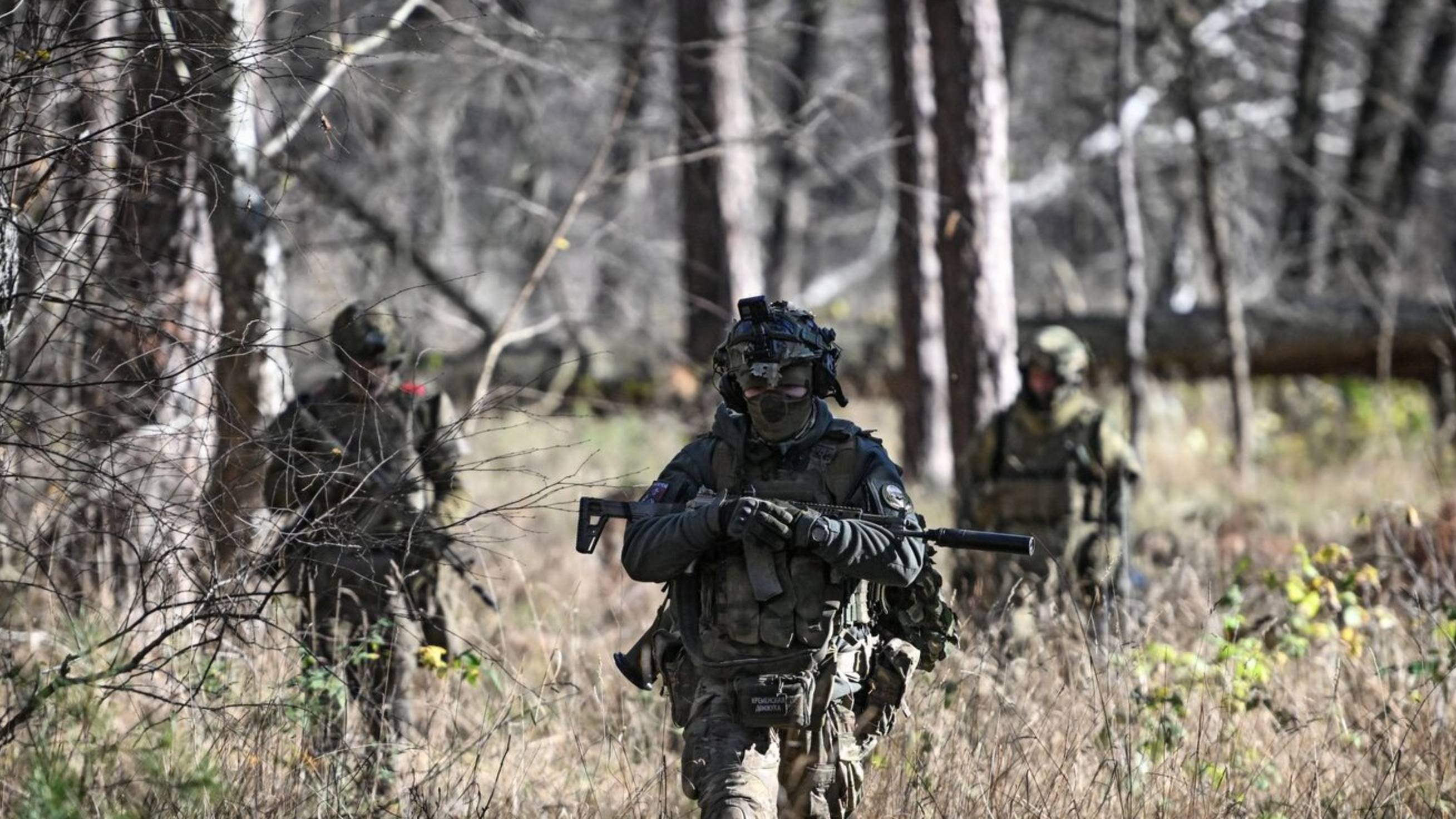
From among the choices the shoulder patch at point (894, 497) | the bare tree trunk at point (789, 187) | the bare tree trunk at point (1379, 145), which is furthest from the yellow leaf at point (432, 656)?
the bare tree trunk at point (789, 187)

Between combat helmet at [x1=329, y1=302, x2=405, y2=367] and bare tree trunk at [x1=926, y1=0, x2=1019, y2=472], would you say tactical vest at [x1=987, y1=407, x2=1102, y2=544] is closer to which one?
bare tree trunk at [x1=926, y1=0, x2=1019, y2=472]

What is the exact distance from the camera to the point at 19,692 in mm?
4770

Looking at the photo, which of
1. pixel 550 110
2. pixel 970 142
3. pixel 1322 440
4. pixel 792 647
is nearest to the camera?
pixel 792 647

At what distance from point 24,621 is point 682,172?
7649 mm

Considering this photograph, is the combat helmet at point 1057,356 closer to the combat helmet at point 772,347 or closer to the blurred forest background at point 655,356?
the blurred forest background at point 655,356

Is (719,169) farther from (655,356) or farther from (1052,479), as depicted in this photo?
(1052,479)

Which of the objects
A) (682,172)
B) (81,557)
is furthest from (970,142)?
(81,557)

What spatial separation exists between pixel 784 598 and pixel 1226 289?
9.72 m

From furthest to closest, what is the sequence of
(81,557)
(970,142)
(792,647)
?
(970,142)
(81,557)
(792,647)

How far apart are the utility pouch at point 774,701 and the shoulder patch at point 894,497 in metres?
0.54

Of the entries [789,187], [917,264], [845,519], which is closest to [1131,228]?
[917,264]

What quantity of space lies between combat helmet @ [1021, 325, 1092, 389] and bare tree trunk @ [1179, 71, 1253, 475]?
562cm

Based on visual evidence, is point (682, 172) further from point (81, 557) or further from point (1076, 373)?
point (81, 557)

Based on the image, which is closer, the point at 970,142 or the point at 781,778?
the point at 781,778
